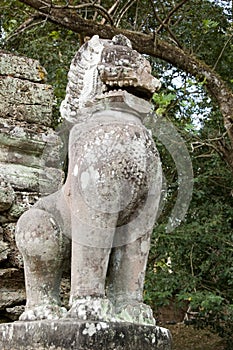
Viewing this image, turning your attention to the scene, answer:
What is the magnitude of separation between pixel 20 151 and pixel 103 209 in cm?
117

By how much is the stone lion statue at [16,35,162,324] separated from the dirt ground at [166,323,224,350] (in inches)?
339

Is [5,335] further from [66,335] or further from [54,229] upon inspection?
[54,229]

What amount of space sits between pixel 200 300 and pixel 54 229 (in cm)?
530

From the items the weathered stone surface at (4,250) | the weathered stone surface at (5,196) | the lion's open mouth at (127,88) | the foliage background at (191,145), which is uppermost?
the lion's open mouth at (127,88)

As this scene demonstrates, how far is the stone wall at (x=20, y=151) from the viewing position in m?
2.92

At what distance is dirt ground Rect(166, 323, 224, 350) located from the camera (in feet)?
35.1

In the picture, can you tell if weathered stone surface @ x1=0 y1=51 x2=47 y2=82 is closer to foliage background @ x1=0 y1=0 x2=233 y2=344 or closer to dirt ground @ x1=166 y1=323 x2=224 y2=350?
foliage background @ x1=0 y1=0 x2=233 y2=344

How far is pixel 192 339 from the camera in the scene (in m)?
11.4

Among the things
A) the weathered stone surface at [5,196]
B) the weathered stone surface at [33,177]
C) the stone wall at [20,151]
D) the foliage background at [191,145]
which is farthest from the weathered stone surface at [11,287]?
the foliage background at [191,145]

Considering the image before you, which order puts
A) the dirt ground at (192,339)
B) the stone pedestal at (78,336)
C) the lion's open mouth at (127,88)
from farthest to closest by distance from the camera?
1. the dirt ground at (192,339)
2. the lion's open mouth at (127,88)
3. the stone pedestal at (78,336)

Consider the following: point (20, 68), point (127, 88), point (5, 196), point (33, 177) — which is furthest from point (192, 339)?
point (127, 88)

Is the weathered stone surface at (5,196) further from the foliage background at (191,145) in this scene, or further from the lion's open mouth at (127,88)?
the foliage background at (191,145)

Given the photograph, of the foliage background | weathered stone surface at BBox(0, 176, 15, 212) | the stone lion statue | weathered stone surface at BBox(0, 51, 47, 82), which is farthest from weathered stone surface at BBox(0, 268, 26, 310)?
the foliage background

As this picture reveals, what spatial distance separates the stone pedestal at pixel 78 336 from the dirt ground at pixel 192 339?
8.67 metres
